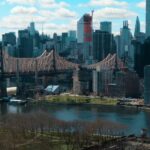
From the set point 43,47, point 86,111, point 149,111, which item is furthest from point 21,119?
point 43,47

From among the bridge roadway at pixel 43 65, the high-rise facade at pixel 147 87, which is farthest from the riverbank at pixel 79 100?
the bridge roadway at pixel 43 65

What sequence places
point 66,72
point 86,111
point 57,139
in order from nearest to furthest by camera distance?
point 57,139 → point 86,111 → point 66,72

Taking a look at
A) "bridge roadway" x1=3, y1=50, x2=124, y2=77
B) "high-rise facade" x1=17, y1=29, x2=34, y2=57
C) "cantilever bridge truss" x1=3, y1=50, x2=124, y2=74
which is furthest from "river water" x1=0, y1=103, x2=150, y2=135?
"high-rise facade" x1=17, y1=29, x2=34, y2=57

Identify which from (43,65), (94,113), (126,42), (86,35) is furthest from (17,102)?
(126,42)

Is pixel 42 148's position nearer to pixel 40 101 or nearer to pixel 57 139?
pixel 57 139

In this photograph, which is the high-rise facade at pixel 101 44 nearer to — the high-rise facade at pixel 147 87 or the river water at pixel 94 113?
the high-rise facade at pixel 147 87

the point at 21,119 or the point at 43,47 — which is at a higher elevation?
the point at 43,47

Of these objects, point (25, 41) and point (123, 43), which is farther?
point (123, 43)
